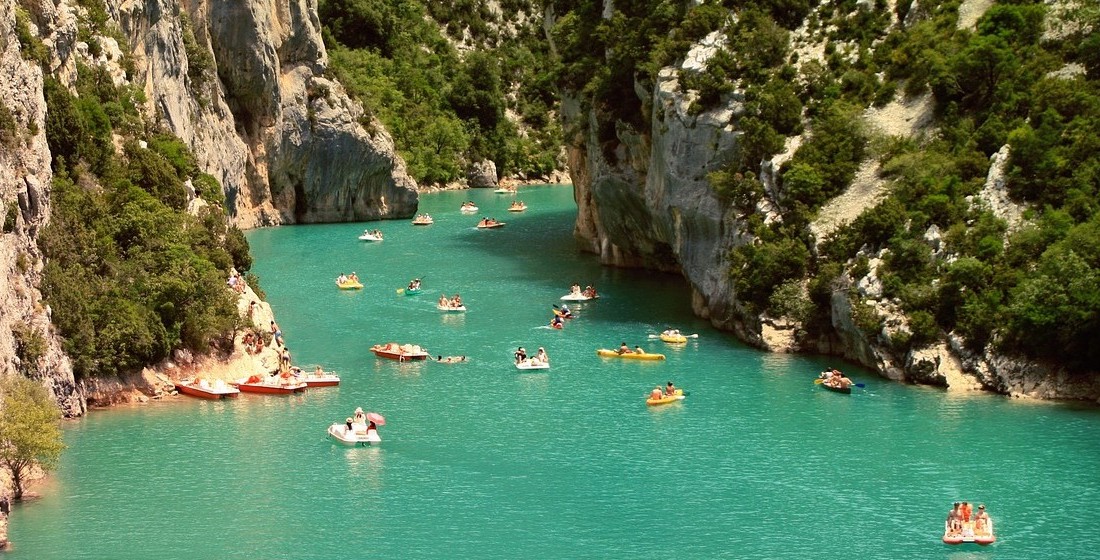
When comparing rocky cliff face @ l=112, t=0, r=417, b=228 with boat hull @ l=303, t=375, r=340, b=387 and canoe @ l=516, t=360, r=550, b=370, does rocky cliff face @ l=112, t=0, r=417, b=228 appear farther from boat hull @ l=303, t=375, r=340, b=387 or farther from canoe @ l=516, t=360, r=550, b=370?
canoe @ l=516, t=360, r=550, b=370

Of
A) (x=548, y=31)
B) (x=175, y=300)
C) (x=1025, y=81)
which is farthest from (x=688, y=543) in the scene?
(x=548, y=31)

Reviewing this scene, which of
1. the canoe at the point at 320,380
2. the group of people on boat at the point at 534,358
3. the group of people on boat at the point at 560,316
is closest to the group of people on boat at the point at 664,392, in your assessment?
the group of people on boat at the point at 534,358

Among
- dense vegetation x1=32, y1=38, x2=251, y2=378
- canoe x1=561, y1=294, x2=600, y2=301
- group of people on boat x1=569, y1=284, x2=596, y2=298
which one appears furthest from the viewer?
group of people on boat x1=569, y1=284, x2=596, y2=298

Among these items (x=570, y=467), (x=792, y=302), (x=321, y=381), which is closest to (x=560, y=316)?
(x=792, y=302)

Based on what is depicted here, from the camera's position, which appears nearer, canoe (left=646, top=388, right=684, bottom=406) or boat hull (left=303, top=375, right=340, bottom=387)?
canoe (left=646, top=388, right=684, bottom=406)

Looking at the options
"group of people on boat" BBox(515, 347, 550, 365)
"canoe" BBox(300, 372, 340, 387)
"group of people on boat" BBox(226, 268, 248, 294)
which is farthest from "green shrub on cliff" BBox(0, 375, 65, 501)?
"group of people on boat" BBox(515, 347, 550, 365)

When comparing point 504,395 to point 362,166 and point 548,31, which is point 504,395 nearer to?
point 548,31
